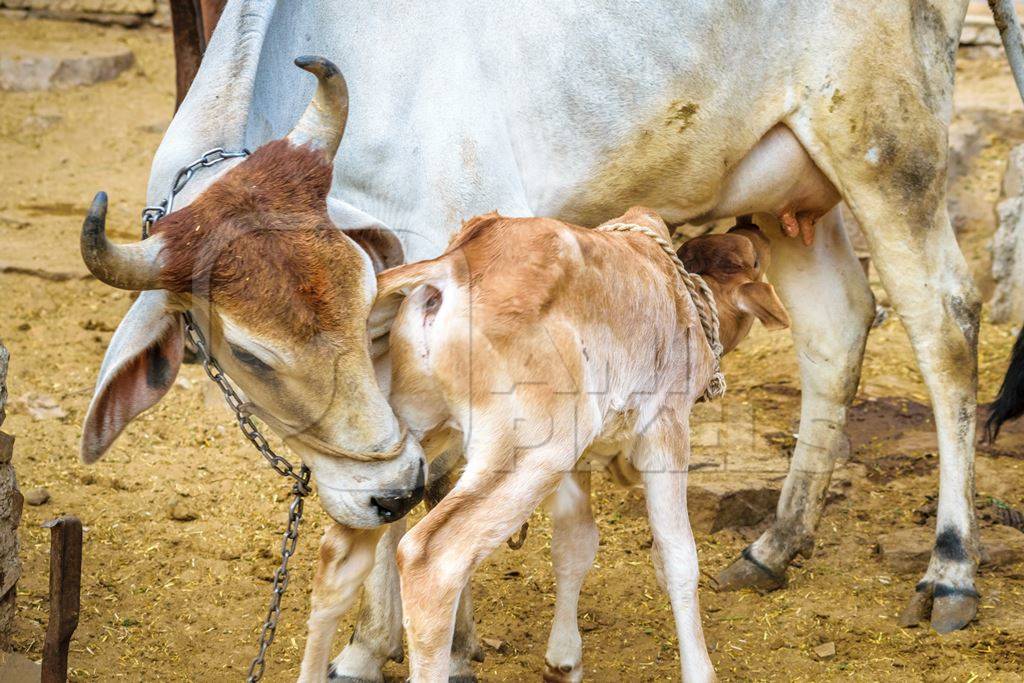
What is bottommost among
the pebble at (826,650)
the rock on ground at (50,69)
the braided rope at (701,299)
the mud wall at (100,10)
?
the rock on ground at (50,69)

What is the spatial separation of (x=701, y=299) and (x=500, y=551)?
1624 millimetres

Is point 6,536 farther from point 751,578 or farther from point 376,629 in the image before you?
point 751,578

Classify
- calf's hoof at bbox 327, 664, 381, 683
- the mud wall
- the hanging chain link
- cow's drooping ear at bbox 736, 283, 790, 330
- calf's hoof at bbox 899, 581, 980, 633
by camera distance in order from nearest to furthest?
the hanging chain link
calf's hoof at bbox 327, 664, 381, 683
cow's drooping ear at bbox 736, 283, 790, 330
calf's hoof at bbox 899, 581, 980, 633
the mud wall

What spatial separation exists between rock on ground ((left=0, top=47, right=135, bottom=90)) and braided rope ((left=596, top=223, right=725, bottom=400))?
279 inches

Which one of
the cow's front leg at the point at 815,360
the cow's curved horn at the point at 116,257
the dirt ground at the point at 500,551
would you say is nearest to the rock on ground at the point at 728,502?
the dirt ground at the point at 500,551

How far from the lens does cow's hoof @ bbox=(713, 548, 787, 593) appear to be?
15.8ft

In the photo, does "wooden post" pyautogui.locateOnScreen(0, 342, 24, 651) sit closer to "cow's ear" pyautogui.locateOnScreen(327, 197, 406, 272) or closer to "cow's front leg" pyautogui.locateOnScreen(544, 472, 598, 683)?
"cow's ear" pyautogui.locateOnScreen(327, 197, 406, 272)

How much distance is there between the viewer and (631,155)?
4293 mm

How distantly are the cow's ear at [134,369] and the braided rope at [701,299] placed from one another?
1.23m

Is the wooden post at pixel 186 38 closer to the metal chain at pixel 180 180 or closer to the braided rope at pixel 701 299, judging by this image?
the metal chain at pixel 180 180

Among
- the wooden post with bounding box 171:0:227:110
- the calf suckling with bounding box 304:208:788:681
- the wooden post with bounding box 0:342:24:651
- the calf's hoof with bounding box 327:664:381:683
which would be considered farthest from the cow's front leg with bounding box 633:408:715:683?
the wooden post with bounding box 171:0:227:110

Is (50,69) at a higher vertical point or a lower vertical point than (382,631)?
lower

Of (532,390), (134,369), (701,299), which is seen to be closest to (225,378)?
(134,369)

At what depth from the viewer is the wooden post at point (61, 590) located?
307 cm
